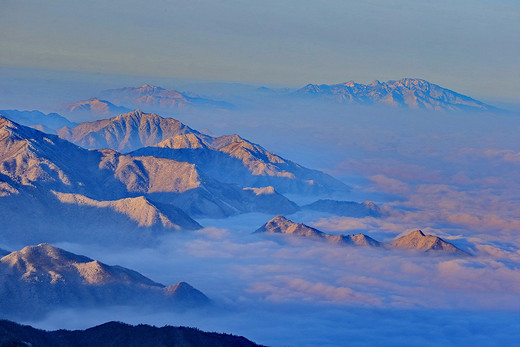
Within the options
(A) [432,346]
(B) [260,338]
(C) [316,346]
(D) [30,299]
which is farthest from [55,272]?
(A) [432,346]

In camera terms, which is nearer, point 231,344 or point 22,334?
point 22,334

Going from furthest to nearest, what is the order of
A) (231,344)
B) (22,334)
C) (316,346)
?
(316,346) → (231,344) → (22,334)

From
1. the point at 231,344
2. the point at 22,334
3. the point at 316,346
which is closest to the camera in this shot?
the point at 22,334

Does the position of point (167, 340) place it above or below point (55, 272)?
below

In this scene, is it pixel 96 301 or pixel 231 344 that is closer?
pixel 231 344

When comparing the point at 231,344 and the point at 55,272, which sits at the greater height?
the point at 55,272

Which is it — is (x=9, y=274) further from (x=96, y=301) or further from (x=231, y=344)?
(x=231, y=344)

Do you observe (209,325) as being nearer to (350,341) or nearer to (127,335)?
(350,341)

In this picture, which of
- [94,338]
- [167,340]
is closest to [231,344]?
[167,340]

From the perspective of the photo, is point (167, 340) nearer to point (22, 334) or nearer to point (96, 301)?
point (22, 334)
